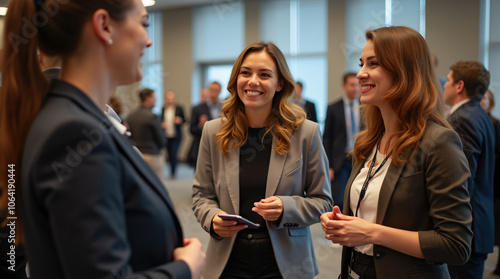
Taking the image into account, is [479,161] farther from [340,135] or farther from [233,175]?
[340,135]

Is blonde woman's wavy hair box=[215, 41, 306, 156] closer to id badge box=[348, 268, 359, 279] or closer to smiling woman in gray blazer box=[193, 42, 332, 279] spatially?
smiling woman in gray blazer box=[193, 42, 332, 279]

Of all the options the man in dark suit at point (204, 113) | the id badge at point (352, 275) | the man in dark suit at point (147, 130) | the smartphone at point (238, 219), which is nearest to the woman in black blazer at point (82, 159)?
the smartphone at point (238, 219)

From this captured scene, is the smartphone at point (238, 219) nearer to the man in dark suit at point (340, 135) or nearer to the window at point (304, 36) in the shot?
the man in dark suit at point (340, 135)

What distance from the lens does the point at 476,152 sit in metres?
2.71

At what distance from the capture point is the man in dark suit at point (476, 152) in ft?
8.56

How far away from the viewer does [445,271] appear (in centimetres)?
149

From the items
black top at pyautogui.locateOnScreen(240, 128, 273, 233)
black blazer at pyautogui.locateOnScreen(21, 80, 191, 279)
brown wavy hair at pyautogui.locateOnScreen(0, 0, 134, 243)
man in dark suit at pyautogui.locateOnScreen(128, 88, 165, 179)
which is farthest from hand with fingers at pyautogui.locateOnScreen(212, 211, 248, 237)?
man in dark suit at pyautogui.locateOnScreen(128, 88, 165, 179)

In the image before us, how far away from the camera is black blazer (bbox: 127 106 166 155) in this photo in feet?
20.2

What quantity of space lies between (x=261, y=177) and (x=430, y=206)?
0.77 meters

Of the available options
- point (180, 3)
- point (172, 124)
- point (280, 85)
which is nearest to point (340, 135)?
point (280, 85)

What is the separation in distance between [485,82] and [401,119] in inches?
67.3

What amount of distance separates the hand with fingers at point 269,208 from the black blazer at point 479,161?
159 centimetres

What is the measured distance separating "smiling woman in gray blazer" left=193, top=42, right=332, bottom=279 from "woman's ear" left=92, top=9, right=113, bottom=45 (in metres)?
1.03

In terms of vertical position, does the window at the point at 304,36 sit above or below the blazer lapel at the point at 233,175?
above
